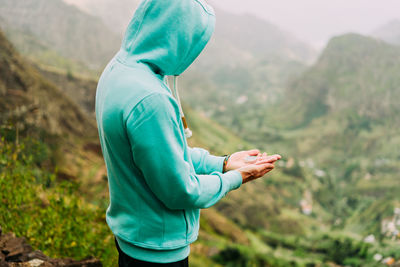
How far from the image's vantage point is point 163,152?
1058 mm

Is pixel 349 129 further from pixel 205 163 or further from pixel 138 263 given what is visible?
pixel 138 263

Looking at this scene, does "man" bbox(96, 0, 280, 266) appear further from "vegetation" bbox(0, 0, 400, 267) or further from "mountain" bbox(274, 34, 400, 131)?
"mountain" bbox(274, 34, 400, 131)

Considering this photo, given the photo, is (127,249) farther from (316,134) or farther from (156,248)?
(316,134)

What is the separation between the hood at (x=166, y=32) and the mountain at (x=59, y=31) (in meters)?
10.7

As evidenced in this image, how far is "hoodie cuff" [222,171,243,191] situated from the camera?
1.26 m

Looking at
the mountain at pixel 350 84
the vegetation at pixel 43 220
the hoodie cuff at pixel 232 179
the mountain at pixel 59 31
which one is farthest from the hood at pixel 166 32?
the mountain at pixel 350 84

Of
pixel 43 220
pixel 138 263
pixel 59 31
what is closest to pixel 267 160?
pixel 138 263

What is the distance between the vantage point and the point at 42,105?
5.46m

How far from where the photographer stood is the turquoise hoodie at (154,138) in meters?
1.06

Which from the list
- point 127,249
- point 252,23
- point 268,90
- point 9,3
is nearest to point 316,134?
point 268,90

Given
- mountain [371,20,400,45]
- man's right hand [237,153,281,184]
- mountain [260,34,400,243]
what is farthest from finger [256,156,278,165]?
mountain [371,20,400,45]

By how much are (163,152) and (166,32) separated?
0.40m

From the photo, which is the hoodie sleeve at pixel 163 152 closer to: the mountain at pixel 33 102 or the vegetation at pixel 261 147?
the vegetation at pixel 261 147

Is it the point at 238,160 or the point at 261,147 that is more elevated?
the point at 238,160
